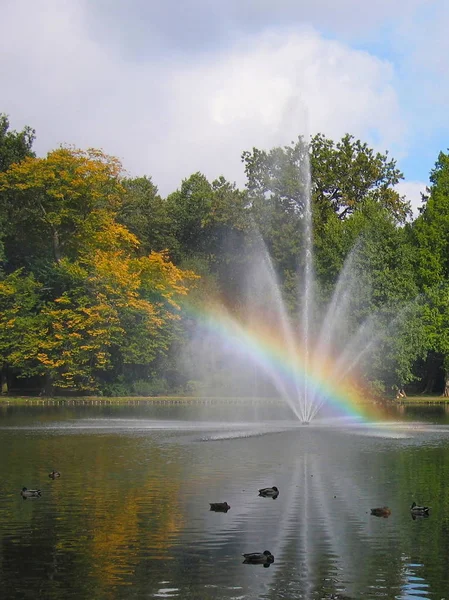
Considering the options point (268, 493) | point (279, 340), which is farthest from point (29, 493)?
point (279, 340)

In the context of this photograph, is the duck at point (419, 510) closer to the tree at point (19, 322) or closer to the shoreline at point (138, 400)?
the shoreline at point (138, 400)

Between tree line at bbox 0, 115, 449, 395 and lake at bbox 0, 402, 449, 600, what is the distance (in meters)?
33.4

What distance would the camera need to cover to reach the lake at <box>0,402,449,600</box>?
71.3 ft

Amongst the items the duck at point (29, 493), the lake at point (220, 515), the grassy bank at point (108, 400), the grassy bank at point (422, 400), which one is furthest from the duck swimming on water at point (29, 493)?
the grassy bank at point (422, 400)

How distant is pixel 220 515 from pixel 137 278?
214 feet

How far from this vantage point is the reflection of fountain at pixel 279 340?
8569 cm

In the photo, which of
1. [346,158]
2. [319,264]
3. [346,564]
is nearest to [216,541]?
[346,564]

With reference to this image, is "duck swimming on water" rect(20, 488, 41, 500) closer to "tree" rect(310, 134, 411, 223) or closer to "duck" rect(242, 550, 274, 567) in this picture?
"duck" rect(242, 550, 274, 567)

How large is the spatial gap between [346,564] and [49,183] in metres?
71.8

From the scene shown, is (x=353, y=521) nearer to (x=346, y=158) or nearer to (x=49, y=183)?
(x=49, y=183)

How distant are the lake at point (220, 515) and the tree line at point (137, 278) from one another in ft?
110

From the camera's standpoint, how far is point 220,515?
96.3ft

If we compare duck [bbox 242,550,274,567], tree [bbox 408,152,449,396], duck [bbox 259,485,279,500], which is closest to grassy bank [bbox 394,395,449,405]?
tree [bbox 408,152,449,396]

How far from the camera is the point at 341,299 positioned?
8756cm
